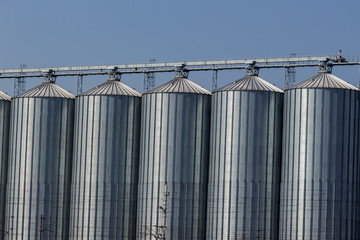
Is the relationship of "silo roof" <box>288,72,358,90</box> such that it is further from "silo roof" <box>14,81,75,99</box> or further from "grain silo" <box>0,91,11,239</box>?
"grain silo" <box>0,91,11,239</box>

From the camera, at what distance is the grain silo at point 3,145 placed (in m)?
110

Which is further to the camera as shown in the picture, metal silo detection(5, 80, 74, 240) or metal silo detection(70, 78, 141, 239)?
metal silo detection(5, 80, 74, 240)

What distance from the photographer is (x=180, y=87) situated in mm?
101688

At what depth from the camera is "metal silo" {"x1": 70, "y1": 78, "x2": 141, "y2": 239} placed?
10206 cm

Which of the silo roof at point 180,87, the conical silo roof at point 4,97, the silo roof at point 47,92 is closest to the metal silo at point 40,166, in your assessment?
the silo roof at point 47,92

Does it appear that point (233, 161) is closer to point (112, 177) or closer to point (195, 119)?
point (195, 119)

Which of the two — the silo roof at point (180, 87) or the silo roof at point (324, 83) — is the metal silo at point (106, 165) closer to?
the silo roof at point (180, 87)

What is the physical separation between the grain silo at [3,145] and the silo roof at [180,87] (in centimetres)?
1945

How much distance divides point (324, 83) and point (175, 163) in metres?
17.3

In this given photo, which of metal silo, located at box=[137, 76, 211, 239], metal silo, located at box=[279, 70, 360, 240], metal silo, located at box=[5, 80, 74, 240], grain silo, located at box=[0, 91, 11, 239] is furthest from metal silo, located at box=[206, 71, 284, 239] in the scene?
grain silo, located at box=[0, 91, 11, 239]

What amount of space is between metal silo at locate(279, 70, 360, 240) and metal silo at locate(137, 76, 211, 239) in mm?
9173

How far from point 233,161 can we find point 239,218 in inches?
229

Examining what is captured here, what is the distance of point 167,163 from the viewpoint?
9931 centimetres

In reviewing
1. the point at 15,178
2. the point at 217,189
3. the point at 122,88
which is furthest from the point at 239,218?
the point at 15,178
